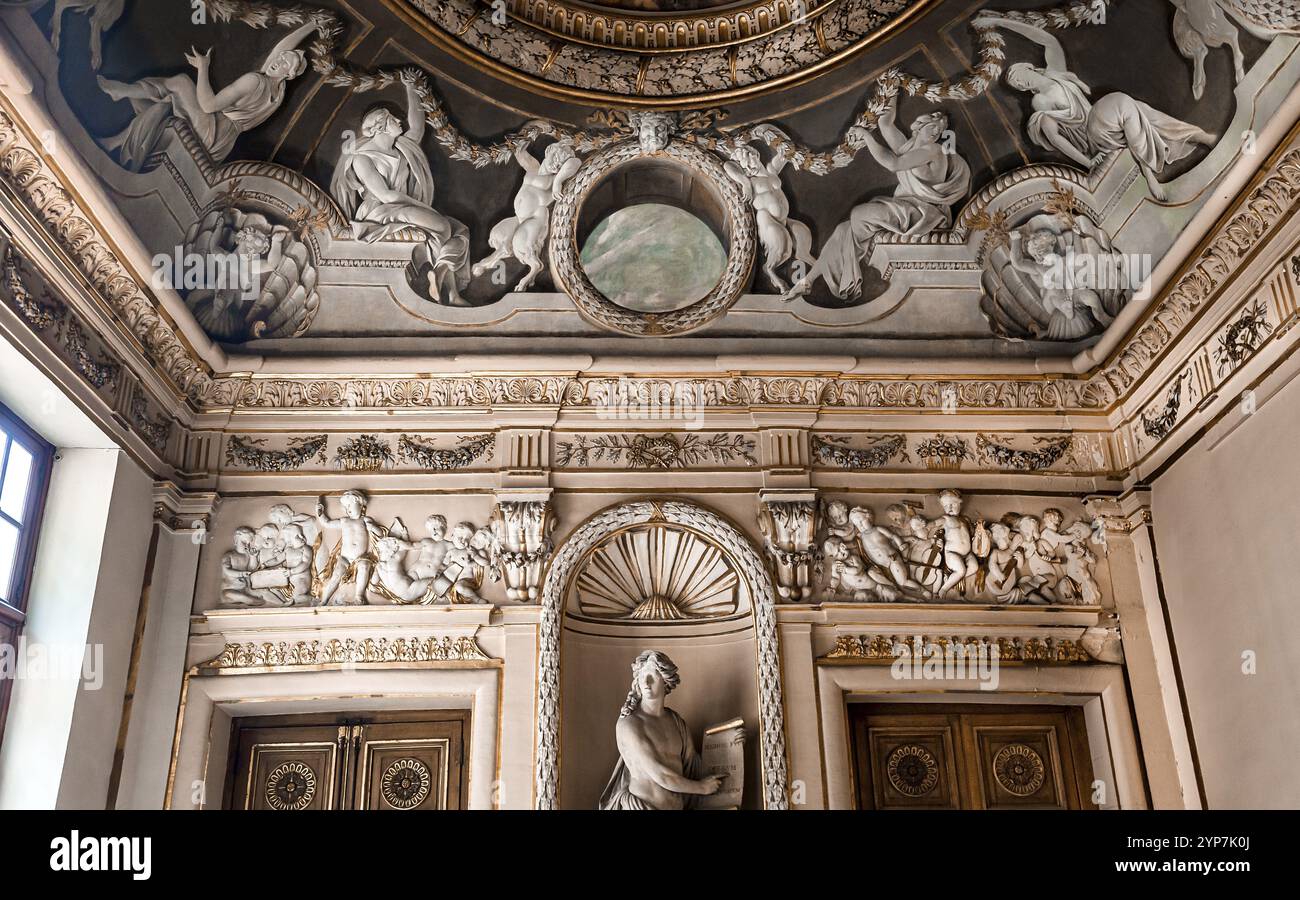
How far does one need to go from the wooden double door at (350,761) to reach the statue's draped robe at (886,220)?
5.19m

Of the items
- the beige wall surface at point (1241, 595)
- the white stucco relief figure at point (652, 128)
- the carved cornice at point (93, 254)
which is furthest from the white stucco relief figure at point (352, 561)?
the beige wall surface at point (1241, 595)

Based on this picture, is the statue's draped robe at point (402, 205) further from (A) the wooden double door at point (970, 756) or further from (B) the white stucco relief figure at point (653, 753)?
(A) the wooden double door at point (970, 756)

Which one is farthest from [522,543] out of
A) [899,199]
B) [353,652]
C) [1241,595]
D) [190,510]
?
[1241,595]

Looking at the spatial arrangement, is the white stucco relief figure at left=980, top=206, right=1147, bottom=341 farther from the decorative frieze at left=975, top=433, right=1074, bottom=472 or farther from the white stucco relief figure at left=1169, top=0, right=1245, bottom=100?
the white stucco relief figure at left=1169, top=0, right=1245, bottom=100

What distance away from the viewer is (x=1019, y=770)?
8.53m

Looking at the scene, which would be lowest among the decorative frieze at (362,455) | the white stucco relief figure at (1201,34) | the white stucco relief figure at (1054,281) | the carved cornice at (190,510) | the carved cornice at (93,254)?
the carved cornice at (190,510)

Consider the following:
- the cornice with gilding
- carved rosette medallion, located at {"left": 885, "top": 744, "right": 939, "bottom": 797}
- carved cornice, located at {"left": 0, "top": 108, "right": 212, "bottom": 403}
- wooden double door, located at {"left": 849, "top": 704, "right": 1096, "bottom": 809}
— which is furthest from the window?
carved rosette medallion, located at {"left": 885, "top": 744, "right": 939, "bottom": 797}

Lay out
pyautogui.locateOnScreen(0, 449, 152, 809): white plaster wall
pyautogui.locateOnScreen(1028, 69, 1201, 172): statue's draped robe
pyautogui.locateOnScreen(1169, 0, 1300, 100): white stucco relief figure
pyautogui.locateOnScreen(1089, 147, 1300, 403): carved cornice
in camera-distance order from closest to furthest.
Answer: pyautogui.locateOnScreen(1169, 0, 1300, 100): white stucco relief figure → pyautogui.locateOnScreen(1089, 147, 1300, 403): carved cornice → pyautogui.locateOnScreen(0, 449, 152, 809): white plaster wall → pyautogui.locateOnScreen(1028, 69, 1201, 172): statue's draped robe

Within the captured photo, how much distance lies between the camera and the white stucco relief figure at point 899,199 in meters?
9.38

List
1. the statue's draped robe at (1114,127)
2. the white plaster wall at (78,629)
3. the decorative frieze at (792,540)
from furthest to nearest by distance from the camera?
the decorative frieze at (792,540) < the statue's draped robe at (1114,127) < the white plaster wall at (78,629)

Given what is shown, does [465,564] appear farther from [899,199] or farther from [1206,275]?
[1206,275]

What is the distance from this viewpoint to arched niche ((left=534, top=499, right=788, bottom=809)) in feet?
27.4
